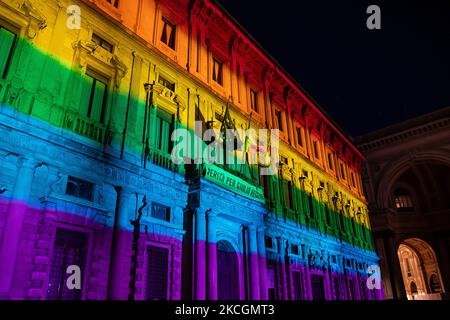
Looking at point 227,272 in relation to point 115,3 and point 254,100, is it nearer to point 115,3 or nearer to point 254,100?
point 254,100

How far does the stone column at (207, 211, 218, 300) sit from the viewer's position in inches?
503

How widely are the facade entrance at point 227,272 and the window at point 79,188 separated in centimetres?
647

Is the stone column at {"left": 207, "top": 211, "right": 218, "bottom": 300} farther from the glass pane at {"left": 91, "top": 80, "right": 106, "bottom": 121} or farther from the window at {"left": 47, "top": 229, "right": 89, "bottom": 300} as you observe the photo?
the glass pane at {"left": 91, "top": 80, "right": 106, "bottom": 121}

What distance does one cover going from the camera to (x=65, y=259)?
380 inches

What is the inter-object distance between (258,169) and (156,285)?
918 cm

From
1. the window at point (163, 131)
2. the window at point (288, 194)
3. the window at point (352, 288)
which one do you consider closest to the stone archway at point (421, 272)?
the window at point (352, 288)

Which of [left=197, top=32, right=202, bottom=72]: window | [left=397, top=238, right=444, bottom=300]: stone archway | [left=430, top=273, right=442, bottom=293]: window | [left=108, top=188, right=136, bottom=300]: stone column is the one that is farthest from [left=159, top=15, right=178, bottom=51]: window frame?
[left=430, top=273, right=442, bottom=293]: window

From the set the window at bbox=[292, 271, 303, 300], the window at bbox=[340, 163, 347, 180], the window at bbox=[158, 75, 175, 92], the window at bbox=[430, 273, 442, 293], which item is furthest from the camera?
the window at bbox=[430, 273, 442, 293]

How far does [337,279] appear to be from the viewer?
24.2 metres

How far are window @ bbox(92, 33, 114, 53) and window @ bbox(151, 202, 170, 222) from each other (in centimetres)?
597

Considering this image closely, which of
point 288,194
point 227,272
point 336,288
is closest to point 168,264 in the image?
point 227,272

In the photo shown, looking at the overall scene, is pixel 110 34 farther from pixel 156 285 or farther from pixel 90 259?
pixel 156 285

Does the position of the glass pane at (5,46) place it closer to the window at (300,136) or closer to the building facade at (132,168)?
the building facade at (132,168)

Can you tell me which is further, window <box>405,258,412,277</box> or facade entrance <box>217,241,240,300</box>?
window <box>405,258,412,277</box>
